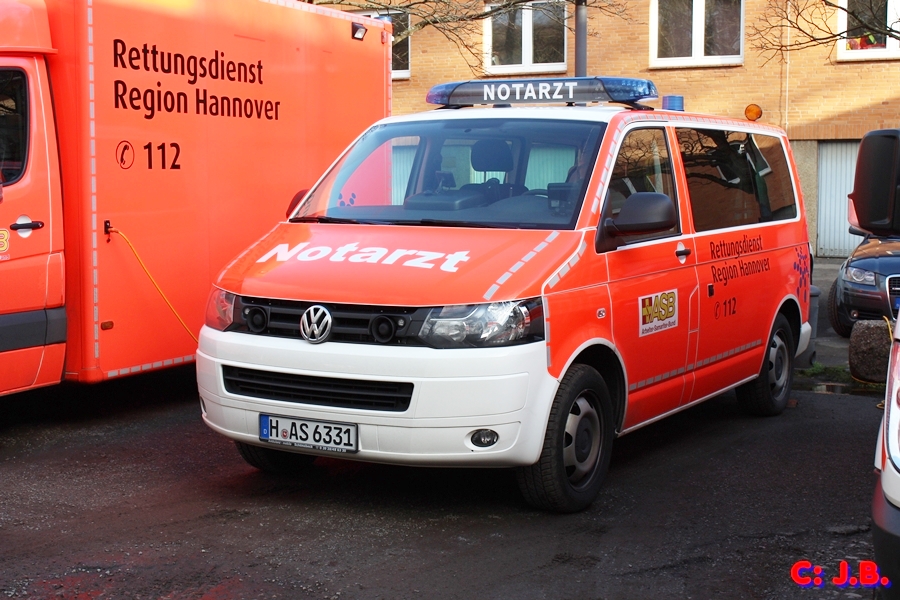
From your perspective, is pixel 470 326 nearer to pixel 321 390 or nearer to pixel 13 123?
pixel 321 390

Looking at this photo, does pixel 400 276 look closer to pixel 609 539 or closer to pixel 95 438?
pixel 609 539

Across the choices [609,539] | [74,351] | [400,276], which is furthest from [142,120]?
[609,539]

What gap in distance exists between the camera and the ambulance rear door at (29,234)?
6.82 meters

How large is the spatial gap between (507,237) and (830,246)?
17.5 m

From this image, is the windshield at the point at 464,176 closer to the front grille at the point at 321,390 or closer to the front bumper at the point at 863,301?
the front grille at the point at 321,390

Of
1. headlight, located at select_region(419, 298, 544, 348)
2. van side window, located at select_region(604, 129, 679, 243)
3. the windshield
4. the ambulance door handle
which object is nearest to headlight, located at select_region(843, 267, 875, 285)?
van side window, located at select_region(604, 129, 679, 243)

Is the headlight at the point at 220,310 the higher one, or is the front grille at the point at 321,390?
the headlight at the point at 220,310

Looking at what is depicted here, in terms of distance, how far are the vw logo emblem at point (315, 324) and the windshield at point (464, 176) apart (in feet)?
3.08

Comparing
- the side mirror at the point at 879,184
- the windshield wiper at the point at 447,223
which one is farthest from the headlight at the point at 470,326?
the side mirror at the point at 879,184

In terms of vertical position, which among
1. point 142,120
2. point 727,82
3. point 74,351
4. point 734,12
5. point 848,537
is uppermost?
point 734,12

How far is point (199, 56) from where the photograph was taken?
794cm

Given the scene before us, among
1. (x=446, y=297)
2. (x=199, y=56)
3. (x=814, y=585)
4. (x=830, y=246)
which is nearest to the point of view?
(x=814, y=585)

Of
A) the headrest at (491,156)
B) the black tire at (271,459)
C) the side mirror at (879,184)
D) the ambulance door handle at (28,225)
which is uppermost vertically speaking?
the headrest at (491,156)

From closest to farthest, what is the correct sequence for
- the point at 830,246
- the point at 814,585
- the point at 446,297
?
→ the point at 814,585
the point at 446,297
the point at 830,246
